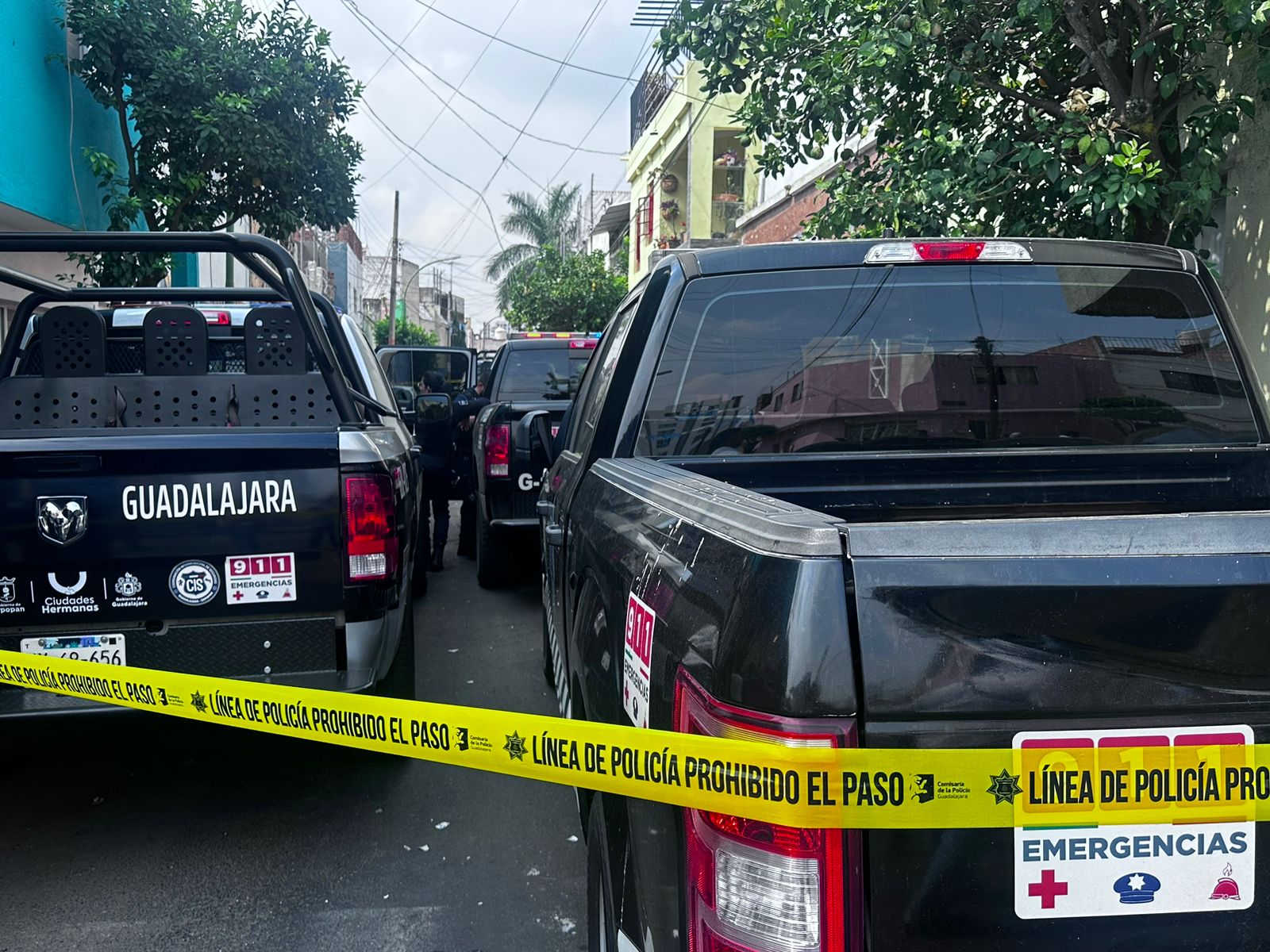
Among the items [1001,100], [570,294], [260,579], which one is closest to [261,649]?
[260,579]

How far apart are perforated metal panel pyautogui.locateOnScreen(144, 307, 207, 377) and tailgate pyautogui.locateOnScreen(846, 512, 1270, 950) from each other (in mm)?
3999

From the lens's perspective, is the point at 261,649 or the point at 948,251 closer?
the point at 948,251

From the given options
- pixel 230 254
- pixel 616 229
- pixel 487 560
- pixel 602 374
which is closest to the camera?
pixel 602 374

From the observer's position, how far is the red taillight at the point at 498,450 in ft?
24.3

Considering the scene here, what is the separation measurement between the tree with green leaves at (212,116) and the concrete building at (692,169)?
40.0ft

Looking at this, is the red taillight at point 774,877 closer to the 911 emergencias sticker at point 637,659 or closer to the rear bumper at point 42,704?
the 911 emergencias sticker at point 637,659

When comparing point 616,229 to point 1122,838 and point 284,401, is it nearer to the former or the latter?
point 284,401

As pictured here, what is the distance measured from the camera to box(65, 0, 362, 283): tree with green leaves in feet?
39.6

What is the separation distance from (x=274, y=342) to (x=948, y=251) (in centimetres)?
299

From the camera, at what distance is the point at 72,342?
15.8 feet

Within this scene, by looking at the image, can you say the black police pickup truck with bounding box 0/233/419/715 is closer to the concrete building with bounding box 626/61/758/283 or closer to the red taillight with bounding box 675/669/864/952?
the red taillight with bounding box 675/669/864/952

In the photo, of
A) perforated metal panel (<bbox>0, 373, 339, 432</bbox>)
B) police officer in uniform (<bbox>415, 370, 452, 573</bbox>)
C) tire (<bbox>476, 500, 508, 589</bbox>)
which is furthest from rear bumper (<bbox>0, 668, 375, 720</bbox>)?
police officer in uniform (<bbox>415, 370, 452, 573</bbox>)

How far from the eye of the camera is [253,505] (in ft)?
12.1

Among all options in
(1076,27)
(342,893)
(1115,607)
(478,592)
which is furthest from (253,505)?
(1076,27)
